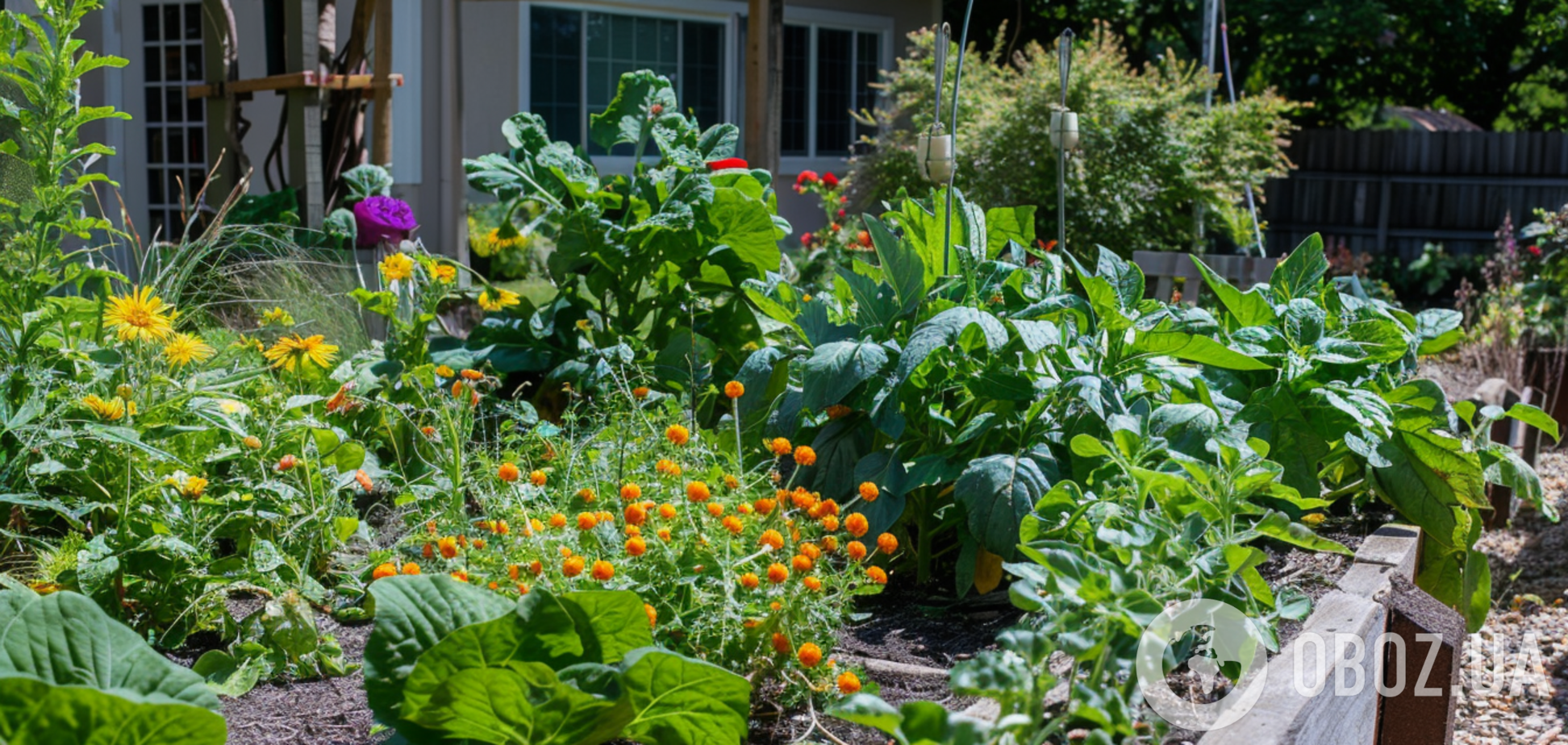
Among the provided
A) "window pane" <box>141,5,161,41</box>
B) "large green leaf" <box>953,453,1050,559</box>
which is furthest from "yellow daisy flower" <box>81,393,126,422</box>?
"window pane" <box>141,5,161,41</box>

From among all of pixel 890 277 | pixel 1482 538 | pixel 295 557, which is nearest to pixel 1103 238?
pixel 1482 538

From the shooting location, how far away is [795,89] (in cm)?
1105

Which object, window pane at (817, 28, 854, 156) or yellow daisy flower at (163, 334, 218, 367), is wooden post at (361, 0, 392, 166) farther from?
window pane at (817, 28, 854, 156)

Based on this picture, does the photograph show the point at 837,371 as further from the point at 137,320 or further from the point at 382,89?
the point at 382,89

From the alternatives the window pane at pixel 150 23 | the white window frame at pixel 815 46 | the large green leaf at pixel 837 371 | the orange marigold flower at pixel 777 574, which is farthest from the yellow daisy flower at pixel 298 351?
the white window frame at pixel 815 46

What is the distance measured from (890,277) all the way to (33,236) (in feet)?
5.31

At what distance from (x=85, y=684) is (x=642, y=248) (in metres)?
2.00

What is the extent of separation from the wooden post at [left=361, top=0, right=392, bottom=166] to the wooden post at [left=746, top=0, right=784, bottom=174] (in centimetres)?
212

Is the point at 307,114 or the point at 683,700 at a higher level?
the point at 307,114

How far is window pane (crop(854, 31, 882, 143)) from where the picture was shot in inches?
452

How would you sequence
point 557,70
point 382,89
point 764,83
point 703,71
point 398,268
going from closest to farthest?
point 398,268, point 382,89, point 764,83, point 557,70, point 703,71

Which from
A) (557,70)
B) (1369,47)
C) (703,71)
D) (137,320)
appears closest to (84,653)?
(137,320)

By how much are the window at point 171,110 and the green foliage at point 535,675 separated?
21.8ft

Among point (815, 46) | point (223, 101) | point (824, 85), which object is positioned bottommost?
point (223, 101)
